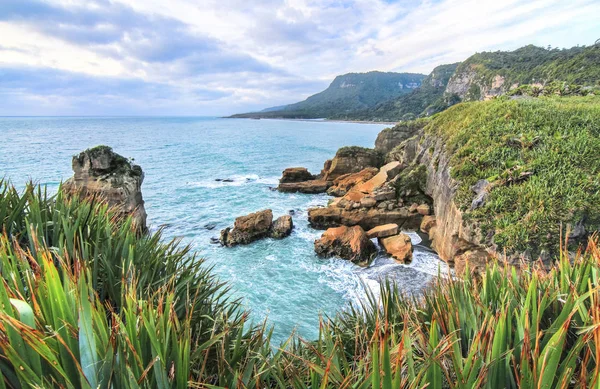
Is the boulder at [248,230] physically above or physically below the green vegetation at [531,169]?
below

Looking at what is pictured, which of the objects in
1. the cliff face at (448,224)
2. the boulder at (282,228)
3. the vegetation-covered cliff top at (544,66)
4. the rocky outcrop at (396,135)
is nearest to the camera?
the cliff face at (448,224)

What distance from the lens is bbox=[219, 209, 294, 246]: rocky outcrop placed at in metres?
15.3

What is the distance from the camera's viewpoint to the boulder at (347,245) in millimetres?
13102

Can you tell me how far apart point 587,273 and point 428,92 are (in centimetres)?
16937

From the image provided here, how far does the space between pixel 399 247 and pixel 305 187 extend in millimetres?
13543

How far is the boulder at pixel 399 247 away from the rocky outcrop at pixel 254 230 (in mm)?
5327

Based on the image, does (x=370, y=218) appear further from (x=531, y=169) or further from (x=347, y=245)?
(x=531, y=169)

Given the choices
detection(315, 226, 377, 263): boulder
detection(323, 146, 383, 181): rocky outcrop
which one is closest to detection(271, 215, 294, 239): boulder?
detection(315, 226, 377, 263): boulder

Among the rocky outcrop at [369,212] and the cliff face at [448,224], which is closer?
the cliff face at [448,224]

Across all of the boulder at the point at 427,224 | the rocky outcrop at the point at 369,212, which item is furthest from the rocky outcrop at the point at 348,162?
the boulder at the point at 427,224

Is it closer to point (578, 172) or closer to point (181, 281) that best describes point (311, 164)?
point (578, 172)

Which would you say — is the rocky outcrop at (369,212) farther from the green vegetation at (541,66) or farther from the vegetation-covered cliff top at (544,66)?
the vegetation-covered cliff top at (544,66)

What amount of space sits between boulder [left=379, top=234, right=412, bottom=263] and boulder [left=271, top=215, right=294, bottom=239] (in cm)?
507

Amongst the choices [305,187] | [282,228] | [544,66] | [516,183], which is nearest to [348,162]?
[305,187]
